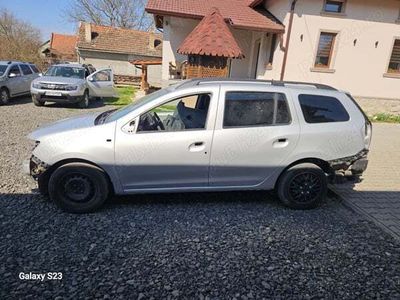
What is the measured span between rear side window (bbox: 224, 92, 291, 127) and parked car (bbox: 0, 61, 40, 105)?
1113 centimetres

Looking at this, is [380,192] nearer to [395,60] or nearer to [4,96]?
[395,60]

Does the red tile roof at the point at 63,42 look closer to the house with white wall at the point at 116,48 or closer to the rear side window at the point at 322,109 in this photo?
the house with white wall at the point at 116,48

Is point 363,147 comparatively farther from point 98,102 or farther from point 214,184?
point 98,102

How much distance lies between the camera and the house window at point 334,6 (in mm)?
12906

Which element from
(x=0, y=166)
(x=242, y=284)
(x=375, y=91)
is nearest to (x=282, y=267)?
(x=242, y=284)

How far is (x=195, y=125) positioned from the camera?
377cm

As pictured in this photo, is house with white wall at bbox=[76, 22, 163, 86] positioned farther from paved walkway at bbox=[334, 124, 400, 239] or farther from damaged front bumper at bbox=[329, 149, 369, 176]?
damaged front bumper at bbox=[329, 149, 369, 176]

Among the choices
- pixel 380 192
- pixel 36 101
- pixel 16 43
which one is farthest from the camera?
pixel 16 43

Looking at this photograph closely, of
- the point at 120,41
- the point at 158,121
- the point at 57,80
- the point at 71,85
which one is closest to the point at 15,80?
the point at 57,80

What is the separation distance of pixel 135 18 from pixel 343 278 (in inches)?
1825

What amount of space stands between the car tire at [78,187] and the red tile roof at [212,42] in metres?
9.30

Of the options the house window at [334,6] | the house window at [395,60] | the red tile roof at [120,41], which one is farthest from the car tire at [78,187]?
the red tile roof at [120,41]

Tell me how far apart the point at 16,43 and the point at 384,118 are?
2975 cm

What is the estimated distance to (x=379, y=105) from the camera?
1383 centimetres
